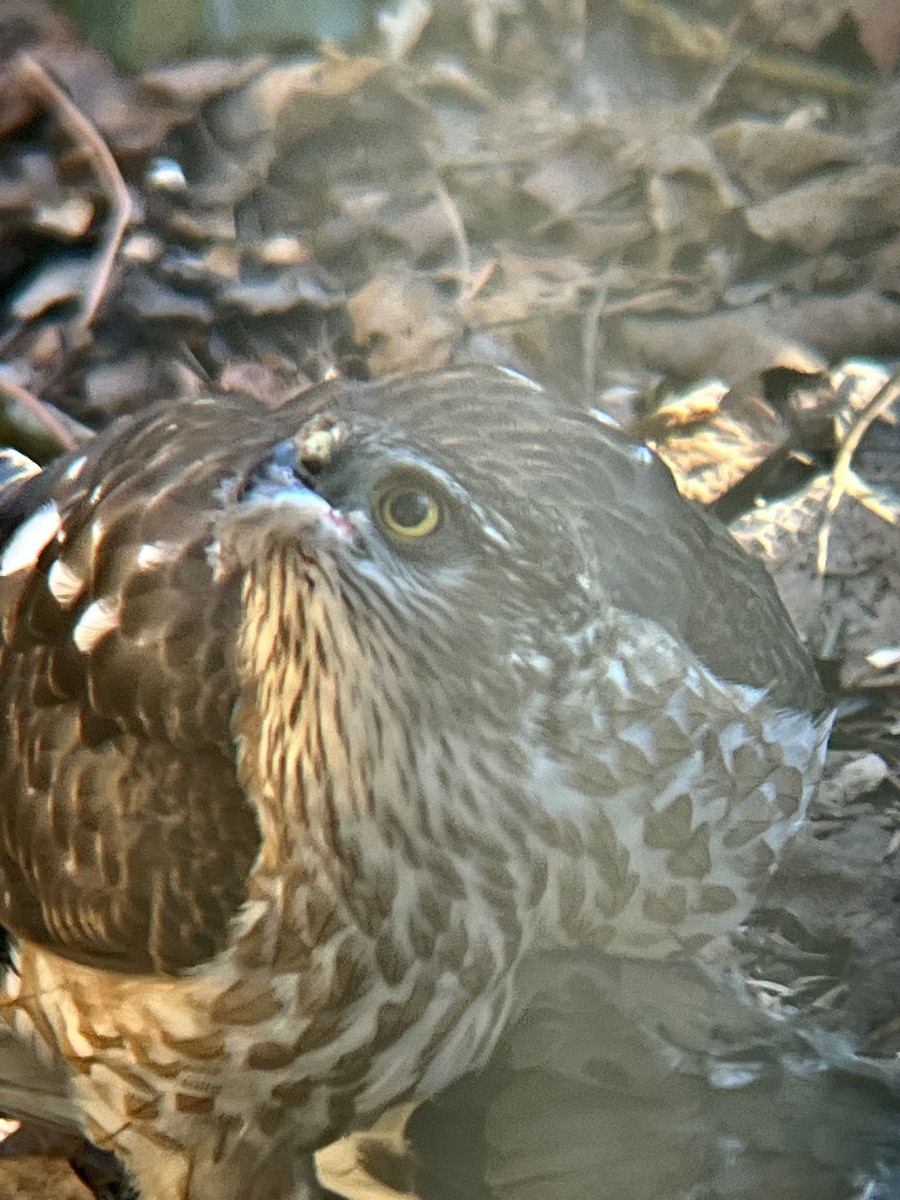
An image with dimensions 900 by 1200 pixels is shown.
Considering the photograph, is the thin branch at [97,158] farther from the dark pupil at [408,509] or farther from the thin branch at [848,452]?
the dark pupil at [408,509]

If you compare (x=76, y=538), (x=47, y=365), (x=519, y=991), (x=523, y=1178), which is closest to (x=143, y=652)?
(x=76, y=538)

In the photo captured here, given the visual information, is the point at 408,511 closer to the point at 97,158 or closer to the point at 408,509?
the point at 408,509

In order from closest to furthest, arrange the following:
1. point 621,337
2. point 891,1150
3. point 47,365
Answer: point 891,1150 < point 621,337 < point 47,365

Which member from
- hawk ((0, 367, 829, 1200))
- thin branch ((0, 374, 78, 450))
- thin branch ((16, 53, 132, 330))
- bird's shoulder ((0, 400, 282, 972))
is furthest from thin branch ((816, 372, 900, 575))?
thin branch ((16, 53, 132, 330))

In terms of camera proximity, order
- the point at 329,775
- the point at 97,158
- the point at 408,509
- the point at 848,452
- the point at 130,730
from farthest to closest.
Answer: the point at 97,158, the point at 848,452, the point at 130,730, the point at 329,775, the point at 408,509

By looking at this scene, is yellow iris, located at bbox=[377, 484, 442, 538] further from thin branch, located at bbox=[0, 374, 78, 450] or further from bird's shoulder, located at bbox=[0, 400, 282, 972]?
thin branch, located at bbox=[0, 374, 78, 450]

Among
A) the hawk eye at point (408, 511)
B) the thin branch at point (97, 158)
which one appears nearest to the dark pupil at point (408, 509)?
the hawk eye at point (408, 511)

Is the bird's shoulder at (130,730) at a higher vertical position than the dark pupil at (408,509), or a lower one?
lower

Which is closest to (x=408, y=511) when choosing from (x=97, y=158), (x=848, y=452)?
(x=848, y=452)

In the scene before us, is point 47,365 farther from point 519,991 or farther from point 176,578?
point 519,991
